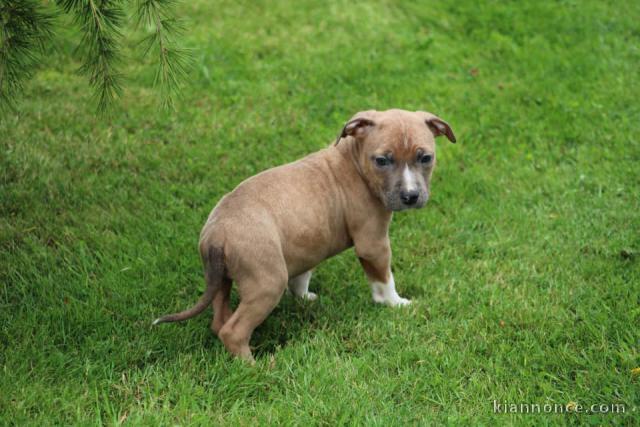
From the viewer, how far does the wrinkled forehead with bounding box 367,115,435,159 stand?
508 centimetres

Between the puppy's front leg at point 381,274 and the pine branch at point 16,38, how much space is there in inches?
115

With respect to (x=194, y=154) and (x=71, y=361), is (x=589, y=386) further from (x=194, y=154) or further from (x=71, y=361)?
(x=194, y=154)

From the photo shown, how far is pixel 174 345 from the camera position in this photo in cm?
502

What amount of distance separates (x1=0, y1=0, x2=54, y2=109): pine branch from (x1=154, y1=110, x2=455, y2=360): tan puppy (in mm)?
1862

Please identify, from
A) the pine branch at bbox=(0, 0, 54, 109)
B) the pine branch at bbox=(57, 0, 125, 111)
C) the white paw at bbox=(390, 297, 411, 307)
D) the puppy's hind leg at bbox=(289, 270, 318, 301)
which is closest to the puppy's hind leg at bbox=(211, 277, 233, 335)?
the puppy's hind leg at bbox=(289, 270, 318, 301)

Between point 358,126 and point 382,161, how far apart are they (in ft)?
1.23

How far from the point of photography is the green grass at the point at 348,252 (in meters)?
4.54

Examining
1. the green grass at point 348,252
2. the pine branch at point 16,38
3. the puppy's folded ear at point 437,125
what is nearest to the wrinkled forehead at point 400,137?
the puppy's folded ear at point 437,125

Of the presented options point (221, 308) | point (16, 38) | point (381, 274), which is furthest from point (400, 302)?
point (16, 38)

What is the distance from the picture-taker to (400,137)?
16.7 ft

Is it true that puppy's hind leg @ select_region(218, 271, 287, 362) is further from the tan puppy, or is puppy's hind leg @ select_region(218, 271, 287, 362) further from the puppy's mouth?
the puppy's mouth

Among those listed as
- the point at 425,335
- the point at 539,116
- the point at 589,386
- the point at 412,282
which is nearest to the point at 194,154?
the point at 412,282

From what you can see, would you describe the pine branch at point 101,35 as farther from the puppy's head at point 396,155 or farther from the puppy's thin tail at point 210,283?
the puppy's head at point 396,155

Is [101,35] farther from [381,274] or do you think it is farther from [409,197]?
[381,274]
